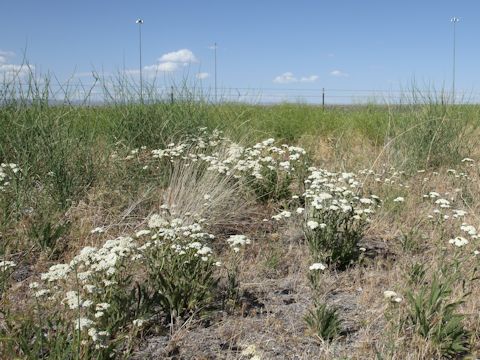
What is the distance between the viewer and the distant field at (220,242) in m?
2.73

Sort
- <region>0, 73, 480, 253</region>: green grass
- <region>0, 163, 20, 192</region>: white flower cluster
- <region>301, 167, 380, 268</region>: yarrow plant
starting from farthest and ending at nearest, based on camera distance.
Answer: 1. <region>0, 73, 480, 253</region>: green grass
2. <region>0, 163, 20, 192</region>: white flower cluster
3. <region>301, 167, 380, 268</region>: yarrow plant

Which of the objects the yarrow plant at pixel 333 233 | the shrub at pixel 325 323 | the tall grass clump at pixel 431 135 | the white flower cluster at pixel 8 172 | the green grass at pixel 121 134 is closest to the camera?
the shrub at pixel 325 323

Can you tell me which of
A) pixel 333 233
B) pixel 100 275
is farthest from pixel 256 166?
pixel 100 275

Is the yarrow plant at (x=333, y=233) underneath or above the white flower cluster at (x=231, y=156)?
underneath

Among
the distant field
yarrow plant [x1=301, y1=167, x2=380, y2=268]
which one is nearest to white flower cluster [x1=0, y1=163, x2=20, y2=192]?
the distant field

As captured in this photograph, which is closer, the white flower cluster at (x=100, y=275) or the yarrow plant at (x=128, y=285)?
the white flower cluster at (x=100, y=275)

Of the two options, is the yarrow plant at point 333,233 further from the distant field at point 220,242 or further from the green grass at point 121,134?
the green grass at point 121,134

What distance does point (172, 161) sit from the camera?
5453 millimetres

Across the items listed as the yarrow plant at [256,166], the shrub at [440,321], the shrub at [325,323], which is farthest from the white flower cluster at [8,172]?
the shrub at [440,321]

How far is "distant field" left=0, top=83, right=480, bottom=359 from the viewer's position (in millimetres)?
2734

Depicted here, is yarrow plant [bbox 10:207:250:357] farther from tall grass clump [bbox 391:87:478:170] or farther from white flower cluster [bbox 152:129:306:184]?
tall grass clump [bbox 391:87:478:170]

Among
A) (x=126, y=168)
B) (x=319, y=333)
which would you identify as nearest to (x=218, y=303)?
(x=319, y=333)

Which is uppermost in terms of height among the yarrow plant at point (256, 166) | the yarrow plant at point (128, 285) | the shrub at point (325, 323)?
the yarrow plant at point (256, 166)

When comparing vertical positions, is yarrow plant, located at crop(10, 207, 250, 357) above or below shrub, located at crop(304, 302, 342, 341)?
above
